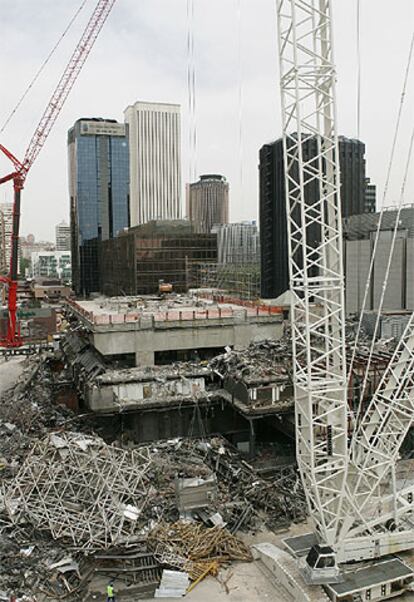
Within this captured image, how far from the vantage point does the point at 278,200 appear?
3307 inches

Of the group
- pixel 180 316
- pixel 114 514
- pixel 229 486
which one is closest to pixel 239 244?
pixel 180 316

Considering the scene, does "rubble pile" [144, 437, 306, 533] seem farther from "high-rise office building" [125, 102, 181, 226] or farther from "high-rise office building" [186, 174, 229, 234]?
"high-rise office building" [186, 174, 229, 234]

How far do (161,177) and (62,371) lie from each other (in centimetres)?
15767

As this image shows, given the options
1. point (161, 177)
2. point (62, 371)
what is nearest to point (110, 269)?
point (62, 371)

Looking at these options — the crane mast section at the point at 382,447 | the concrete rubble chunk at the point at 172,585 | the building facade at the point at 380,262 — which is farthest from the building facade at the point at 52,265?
the crane mast section at the point at 382,447

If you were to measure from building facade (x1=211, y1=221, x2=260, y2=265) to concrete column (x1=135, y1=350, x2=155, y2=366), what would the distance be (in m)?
56.2

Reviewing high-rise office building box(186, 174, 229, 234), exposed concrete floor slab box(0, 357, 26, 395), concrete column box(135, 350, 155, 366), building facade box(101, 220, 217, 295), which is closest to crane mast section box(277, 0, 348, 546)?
concrete column box(135, 350, 155, 366)

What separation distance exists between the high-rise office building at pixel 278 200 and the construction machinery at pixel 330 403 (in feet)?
210

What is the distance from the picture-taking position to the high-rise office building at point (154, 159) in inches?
7283

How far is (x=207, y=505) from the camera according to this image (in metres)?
18.2

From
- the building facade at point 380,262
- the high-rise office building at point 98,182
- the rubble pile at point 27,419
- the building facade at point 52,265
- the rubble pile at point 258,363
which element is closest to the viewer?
the rubble pile at point 27,419

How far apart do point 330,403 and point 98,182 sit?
12529 centimetres

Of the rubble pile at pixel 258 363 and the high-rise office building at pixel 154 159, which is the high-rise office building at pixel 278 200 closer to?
the rubble pile at pixel 258 363

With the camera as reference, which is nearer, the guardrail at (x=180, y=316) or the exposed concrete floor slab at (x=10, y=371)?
the guardrail at (x=180, y=316)
